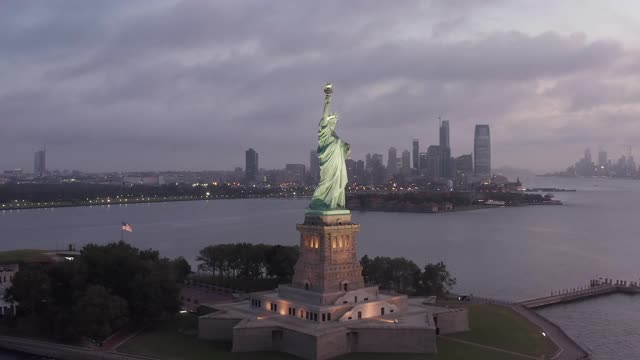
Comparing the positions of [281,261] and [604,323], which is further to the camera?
[281,261]

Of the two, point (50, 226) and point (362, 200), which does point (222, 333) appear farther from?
point (362, 200)

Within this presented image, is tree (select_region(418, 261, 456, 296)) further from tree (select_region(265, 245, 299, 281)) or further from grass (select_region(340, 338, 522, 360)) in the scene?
grass (select_region(340, 338, 522, 360))

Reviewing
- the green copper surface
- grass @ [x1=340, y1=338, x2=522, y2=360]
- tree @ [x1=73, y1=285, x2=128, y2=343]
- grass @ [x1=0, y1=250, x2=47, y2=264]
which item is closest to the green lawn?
grass @ [x1=340, y1=338, x2=522, y2=360]

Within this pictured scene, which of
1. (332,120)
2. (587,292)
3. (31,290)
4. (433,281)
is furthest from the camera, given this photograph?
(587,292)

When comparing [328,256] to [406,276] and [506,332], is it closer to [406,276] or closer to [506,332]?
[506,332]

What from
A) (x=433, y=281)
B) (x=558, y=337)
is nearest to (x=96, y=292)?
(x=433, y=281)

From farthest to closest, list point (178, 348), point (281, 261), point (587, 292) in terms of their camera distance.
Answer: point (587, 292), point (281, 261), point (178, 348)
